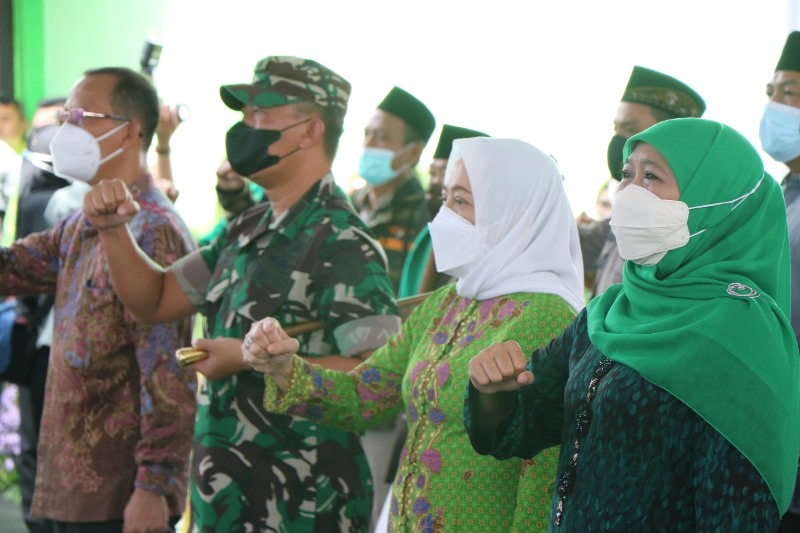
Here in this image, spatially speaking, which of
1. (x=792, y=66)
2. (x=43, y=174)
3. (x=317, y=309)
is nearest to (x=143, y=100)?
(x=317, y=309)

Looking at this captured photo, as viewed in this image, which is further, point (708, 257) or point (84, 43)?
point (84, 43)

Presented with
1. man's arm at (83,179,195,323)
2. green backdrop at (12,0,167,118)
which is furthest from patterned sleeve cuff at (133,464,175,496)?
green backdrop at (12,0,167,118)

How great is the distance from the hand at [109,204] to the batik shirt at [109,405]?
24cm

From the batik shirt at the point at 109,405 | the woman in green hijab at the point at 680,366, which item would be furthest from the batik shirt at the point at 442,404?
the batik shirt at the point at 109,405

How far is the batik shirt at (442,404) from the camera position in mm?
2053

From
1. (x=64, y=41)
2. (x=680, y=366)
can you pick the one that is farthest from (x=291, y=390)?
(x=64, y=41)

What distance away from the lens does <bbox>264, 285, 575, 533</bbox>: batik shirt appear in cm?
205

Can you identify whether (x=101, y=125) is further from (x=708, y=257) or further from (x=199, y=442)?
(x=708, y=257)

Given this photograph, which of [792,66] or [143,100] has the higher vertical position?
[792,66]

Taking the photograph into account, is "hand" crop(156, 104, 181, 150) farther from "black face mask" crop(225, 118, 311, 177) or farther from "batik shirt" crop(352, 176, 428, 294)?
"black face mask" crop(225, 118, 311, 177)

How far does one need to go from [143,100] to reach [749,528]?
2.33 meters

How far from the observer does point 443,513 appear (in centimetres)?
207

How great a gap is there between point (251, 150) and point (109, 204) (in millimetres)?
379

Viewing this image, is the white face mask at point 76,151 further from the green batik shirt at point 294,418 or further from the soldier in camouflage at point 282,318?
the green batik shirt at point 294,418
